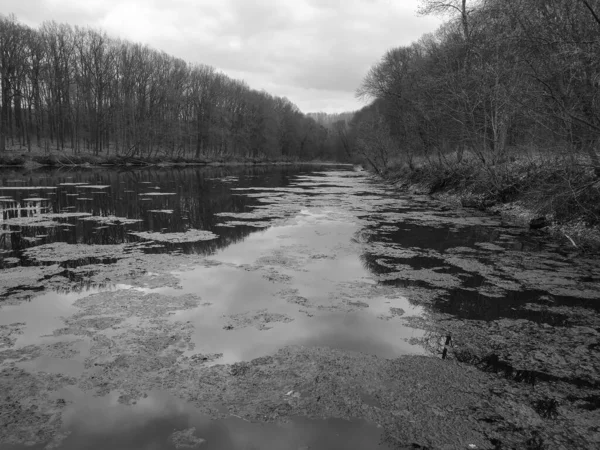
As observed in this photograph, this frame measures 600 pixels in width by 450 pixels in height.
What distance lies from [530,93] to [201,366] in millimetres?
10442

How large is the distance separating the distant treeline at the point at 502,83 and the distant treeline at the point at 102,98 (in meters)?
39.9

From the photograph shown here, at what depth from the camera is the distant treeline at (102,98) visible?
51.1 meters

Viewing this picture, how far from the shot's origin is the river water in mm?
3670

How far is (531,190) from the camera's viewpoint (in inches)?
554

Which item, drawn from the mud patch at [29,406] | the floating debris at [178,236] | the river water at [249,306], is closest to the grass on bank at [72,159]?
the river water at [249,306]

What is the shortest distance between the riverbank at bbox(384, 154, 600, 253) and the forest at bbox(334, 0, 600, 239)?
0.21 ft

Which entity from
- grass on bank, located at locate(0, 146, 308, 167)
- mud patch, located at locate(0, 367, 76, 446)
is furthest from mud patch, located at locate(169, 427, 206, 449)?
grass on bank, located at locate(0, 146, 308, 167)

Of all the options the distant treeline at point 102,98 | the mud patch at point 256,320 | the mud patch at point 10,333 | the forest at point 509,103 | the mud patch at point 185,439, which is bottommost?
the mud patch at point 185,439

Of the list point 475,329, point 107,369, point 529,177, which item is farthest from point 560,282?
point 529,177

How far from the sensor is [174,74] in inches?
2751

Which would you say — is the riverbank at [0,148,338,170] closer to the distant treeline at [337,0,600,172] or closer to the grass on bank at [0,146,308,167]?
the grass on bank at [0,146,308,167]

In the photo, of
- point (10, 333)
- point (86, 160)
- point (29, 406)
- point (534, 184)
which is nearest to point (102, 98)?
point (86, 160)

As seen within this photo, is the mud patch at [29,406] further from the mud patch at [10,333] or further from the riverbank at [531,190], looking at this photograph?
the riverbank at [531,190]

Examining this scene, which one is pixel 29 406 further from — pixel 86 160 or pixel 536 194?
pixel 86 160
